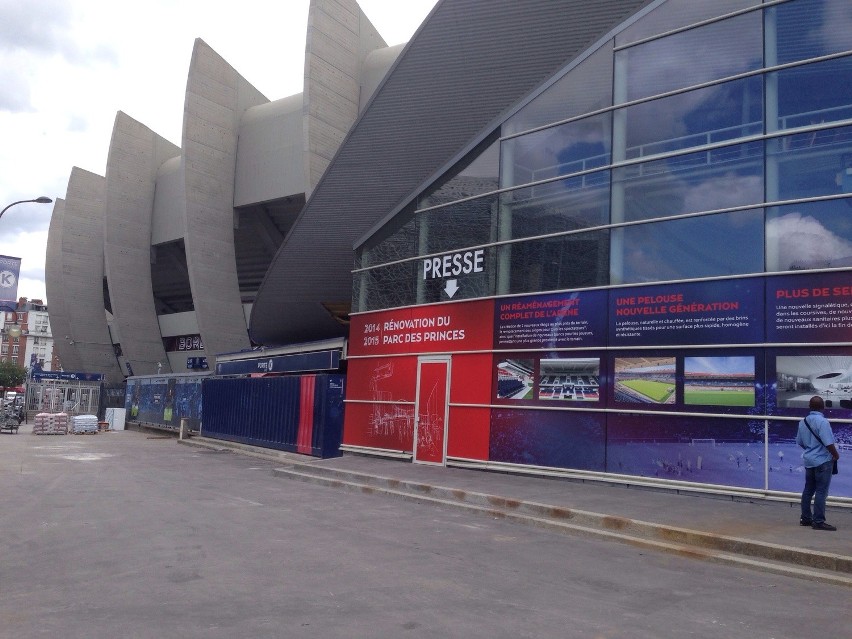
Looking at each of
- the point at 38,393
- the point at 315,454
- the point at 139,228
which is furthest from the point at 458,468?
the point at 38,393

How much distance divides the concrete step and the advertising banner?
11.1 metres

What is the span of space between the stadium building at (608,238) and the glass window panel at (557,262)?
51mm

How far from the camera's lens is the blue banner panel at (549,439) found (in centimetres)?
1391

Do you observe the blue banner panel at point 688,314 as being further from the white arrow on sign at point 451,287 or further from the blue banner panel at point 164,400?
the blue banner panel at point 164,400

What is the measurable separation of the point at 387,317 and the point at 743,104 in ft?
32.8

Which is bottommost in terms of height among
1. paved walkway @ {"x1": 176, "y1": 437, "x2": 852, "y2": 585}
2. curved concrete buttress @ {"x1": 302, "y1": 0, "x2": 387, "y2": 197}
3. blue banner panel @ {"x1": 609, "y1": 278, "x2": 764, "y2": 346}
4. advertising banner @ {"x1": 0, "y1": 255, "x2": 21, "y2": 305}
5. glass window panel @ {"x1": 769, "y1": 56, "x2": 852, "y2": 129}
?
paved walkway @ {"x1": 176, "y1": 437, "x2": 852, "y2": 585}

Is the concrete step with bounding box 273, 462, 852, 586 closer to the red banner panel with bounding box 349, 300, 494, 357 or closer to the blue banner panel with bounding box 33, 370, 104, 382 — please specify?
the red banner panel with bounding box 349, 300, 494, 357

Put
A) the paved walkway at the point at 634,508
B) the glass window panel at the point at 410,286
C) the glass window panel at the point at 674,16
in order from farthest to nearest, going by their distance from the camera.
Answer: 1. the glass window panel at the point at 410,286
2. the glass window panel at the point at 674,16
3. the paved walkway at the point at 634,508

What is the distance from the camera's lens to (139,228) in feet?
163

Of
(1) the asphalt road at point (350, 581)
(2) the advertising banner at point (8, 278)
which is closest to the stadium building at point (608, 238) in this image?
(1) the asphalt road at point (350, 581)

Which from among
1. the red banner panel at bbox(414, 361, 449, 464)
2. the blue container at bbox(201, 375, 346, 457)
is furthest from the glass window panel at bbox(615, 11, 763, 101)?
the blue container at bbox(201, 375, 346, 457)

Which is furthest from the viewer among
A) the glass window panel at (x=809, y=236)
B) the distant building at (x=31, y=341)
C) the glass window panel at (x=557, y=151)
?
the distant building at (x=31, y=341)

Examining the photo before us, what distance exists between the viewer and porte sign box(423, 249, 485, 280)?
669 inches

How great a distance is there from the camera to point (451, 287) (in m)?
17.6
